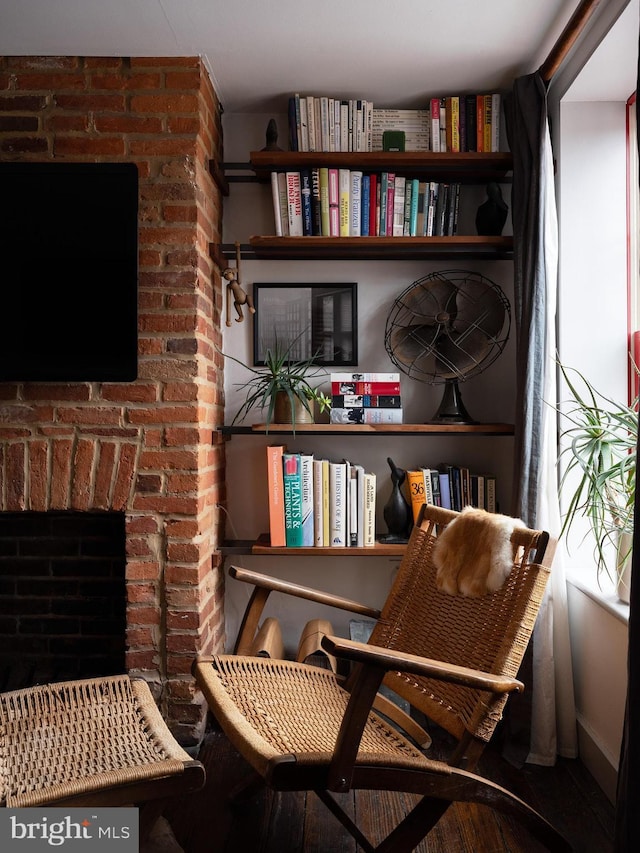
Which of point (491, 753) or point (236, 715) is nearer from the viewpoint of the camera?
point (236, 715)

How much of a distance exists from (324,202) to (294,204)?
0.38ft

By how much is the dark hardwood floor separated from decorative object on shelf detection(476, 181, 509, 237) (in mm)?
1900

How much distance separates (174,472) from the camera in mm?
2285

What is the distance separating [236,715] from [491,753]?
115 cm

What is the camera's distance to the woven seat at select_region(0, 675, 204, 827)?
1.35 meters

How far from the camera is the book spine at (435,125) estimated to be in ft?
8.47

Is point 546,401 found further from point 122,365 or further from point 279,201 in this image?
point 122,365

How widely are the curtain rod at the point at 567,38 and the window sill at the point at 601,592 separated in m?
1.69

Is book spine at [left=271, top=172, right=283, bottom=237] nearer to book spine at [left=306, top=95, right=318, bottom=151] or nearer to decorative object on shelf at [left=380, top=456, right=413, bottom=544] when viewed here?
book spine at [left=306, top=95, right=318, bottom=151]

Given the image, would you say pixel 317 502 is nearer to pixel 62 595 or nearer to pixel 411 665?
pixel 62 595

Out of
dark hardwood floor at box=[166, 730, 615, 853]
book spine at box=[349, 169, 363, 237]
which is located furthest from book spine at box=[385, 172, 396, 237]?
dark hardwood floor at box=[166, 730, 615, 853]

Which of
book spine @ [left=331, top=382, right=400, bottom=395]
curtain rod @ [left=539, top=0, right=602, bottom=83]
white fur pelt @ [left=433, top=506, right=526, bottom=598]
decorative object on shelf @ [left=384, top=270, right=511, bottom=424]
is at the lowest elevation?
white fur pelt @ [left=433, top=506, right=526, bottom=598]

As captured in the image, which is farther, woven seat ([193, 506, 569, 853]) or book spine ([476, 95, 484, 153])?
book spine ([476, 95, 484, 153])

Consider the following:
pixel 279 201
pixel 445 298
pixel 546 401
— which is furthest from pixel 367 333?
pixel 546 401
